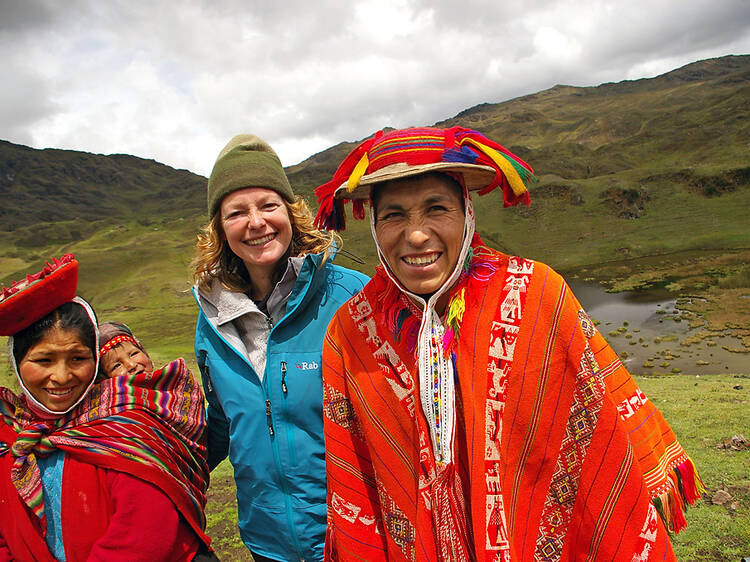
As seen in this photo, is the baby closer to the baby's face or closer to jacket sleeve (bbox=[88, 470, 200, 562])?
the baby's face

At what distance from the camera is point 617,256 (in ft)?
194

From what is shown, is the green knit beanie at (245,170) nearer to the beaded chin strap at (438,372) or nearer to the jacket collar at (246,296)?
the jacket collar at (246,296)

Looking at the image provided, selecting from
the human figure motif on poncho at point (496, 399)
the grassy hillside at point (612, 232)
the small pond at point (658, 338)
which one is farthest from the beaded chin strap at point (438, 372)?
A: the small pond at point (658, 338)

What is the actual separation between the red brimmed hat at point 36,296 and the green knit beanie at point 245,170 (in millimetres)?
895

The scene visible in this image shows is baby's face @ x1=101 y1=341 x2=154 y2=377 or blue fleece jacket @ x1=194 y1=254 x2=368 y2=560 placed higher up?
baby's face @ x1=101 y1=341 x2=154 y2=377

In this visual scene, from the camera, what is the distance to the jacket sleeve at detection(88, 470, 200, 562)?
203 cm

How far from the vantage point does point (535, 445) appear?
2.02 m

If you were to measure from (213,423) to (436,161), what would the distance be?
6.67 feet

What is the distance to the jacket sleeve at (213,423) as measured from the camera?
2818 mm

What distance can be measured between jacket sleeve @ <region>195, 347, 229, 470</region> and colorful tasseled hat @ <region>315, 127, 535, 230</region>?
138 cm

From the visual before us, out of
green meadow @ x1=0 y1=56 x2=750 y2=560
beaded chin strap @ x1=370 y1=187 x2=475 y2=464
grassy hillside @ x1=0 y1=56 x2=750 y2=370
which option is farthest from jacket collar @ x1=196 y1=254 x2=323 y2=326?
grassy hillside @ x1=0 y1=56 x2=750 y2=370

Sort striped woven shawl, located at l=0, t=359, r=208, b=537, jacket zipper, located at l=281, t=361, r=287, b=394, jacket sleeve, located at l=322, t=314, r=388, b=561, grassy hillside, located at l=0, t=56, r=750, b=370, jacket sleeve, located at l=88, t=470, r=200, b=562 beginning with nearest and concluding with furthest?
jacket sleeve, located at l=88, t=470, r=200, b=562, striped woven shawl, located at l=0, t=359, r=208, b=537, jacket sleeve, located at l=322, t=314, r=388, b=561, jacket zipper, located at l=281, t=361, r=287, b=394, grassy hillside, located at l=0, t=56, r=750, b=370

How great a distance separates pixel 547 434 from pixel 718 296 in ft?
138

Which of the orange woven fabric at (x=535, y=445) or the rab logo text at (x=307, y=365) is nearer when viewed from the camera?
the orange woven fabric at (x=535, y=445)
